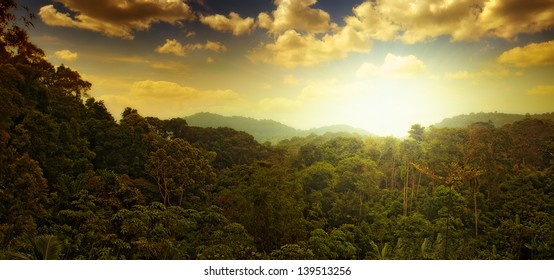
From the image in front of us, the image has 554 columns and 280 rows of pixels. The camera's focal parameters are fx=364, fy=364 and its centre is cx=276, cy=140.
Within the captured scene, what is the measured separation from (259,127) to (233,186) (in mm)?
1670

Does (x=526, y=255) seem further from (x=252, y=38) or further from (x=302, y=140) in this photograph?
(x=252, y=38)

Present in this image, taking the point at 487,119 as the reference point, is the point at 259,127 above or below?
below

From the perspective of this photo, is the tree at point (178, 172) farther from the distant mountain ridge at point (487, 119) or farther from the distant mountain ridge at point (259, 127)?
the distant mountain ridge at point (487, 119)

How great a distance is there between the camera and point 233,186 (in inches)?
368

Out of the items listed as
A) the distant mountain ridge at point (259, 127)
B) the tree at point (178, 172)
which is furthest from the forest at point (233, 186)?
the distant mountain ridge at point (259, 127)

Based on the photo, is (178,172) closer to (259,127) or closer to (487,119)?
(259,127)

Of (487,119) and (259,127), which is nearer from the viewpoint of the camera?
(259,127)

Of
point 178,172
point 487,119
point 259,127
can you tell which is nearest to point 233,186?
point 178,172

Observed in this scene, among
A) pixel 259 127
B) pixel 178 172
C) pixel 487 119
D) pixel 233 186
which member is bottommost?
pixel 233 186

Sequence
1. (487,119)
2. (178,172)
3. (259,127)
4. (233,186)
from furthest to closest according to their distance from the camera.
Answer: (487,119) → (233,186) → (259,127) → (178,172)

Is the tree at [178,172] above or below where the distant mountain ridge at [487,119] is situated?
below

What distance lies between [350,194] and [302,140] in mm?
2483

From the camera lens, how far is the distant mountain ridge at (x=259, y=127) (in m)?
A: 8.61

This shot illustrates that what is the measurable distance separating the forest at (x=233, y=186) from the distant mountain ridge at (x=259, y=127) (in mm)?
662
